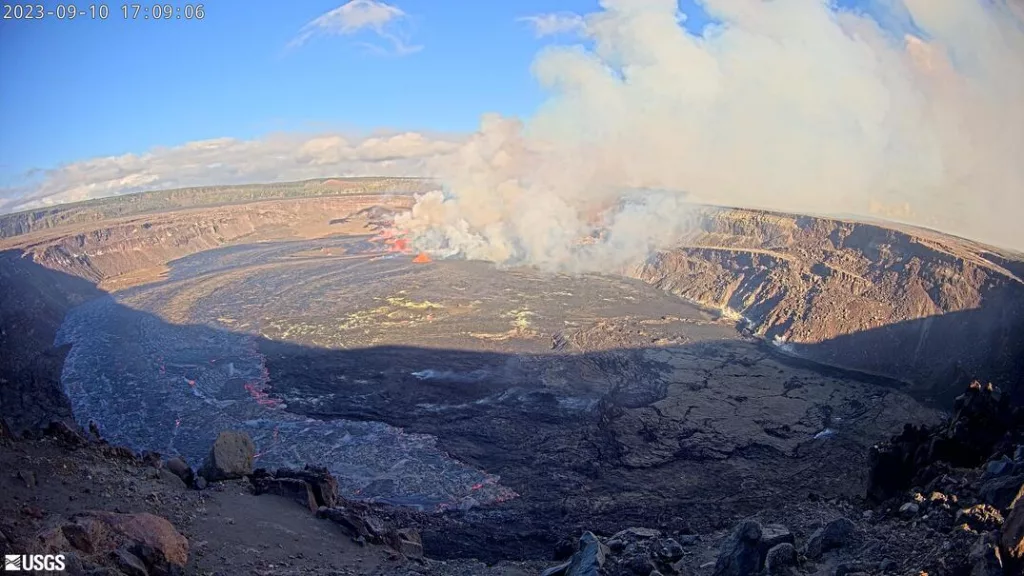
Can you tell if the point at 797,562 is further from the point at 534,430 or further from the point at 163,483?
the point at 534,430

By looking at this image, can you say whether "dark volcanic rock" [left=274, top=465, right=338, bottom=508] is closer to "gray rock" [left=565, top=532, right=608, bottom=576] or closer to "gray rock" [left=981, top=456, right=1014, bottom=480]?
"gray rock" [left=565, top=532, right=608, bottom=576]

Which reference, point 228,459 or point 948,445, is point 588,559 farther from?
point 948,445

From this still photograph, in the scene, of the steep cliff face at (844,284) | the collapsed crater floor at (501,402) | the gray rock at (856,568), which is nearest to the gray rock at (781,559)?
the gray rock at (856,568)

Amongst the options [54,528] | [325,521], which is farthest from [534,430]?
[54,528]

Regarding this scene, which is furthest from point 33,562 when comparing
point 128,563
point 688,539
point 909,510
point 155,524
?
point 909,510

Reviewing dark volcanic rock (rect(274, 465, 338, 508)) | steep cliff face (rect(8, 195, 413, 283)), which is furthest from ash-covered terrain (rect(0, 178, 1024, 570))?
steep cliff face (rect(8, 195, 413, 283))
